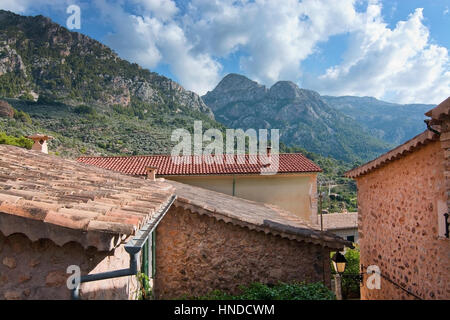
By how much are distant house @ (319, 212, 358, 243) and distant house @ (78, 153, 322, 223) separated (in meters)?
12.1

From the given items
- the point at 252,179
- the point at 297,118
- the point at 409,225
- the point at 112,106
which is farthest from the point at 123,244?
the point at 297,118

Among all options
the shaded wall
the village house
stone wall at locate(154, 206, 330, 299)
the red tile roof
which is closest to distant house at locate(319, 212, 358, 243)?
the shaded wall

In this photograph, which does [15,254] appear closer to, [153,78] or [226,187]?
[226,187]

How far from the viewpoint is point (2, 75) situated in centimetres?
4569

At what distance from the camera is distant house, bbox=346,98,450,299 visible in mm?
5316

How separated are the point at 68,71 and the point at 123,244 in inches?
2251

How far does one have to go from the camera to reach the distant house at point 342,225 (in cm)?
2702

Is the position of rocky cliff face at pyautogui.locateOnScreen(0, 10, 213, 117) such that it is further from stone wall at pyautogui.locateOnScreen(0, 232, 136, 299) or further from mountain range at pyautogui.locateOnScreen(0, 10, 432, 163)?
stone wall at pyautogui.locateOnScreen(0, 232, 136, 299)

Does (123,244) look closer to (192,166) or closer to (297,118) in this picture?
(192,166)

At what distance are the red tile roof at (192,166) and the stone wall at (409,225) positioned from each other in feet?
22.7

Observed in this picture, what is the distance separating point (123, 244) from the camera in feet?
10.3

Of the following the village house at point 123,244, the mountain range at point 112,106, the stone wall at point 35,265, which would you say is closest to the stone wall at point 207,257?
the village house at point 123,244
